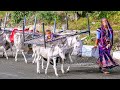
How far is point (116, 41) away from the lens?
18000 millimetres

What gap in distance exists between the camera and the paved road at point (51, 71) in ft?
41.7

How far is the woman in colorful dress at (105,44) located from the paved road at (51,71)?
0.29 metres

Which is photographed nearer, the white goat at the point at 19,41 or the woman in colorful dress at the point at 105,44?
the woman in colorful dress at the point at 105,44

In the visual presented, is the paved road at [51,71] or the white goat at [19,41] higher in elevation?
the white goat at [19,41]

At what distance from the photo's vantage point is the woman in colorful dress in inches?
501

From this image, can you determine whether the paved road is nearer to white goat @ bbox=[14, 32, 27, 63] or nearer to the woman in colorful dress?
the woman in colorful dress

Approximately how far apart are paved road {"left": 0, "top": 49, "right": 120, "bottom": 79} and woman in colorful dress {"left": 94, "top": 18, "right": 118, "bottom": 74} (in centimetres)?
29

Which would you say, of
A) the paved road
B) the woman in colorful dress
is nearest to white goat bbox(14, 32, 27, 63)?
the paved road

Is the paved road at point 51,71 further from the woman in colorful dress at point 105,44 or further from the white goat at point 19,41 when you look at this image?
the white goat at point 19,41

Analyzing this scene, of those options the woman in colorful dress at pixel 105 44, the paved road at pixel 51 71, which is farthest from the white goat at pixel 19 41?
the woman in colorful dress at pixel 105 44

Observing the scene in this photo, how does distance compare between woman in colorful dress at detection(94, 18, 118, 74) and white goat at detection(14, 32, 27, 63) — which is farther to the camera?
white goat at detection(14, 32, 27, 63)

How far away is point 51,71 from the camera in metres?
13.8
